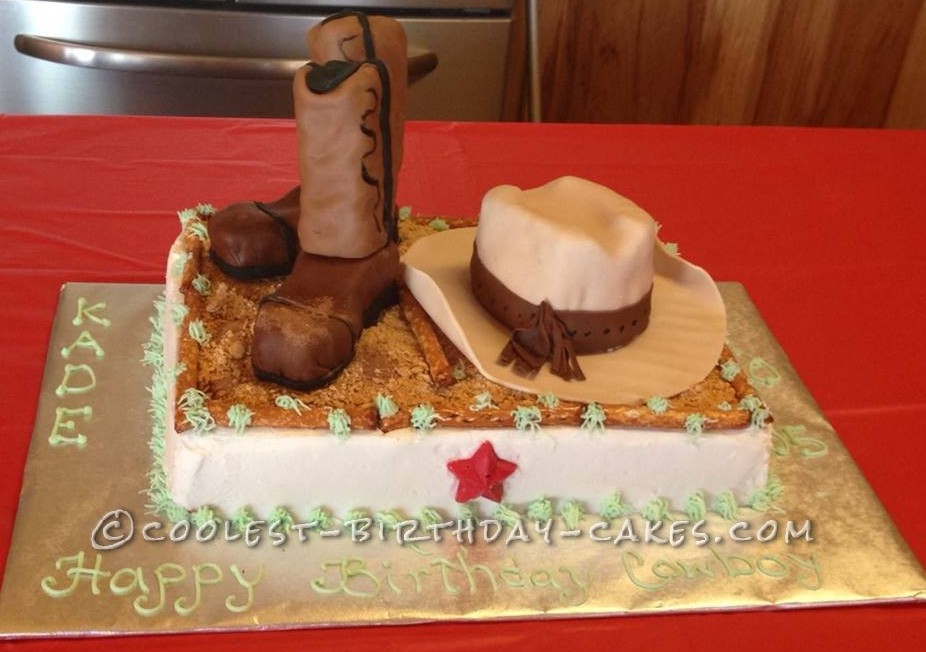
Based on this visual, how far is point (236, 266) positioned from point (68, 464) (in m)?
0.32

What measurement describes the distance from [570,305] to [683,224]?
818mm

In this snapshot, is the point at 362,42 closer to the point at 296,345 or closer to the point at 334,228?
the point at 334,228

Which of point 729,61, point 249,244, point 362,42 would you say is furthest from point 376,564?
point 729,61

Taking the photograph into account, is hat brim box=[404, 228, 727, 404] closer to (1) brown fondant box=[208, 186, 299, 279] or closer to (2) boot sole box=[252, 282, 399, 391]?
(2) boot sole box=[252, 282, 399, 391]

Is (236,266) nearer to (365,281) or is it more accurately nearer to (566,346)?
(365,281)

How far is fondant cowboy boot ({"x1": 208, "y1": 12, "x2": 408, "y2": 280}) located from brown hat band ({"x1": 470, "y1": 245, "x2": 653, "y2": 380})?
0.72 feet

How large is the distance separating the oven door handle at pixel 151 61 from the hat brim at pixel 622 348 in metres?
1.23

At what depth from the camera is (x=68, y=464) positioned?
4.26 ft

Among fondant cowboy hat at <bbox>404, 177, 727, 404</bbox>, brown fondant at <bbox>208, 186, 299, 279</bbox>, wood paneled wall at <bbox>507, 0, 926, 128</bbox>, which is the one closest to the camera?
fondant cowboy hat at <bbox>404, 177, 727, 404</bbox>

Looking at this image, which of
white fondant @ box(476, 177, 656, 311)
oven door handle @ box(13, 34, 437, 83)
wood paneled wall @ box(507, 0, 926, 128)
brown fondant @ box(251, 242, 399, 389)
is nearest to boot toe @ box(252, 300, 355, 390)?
brown fondant @ box(251, 242, 399, 389)

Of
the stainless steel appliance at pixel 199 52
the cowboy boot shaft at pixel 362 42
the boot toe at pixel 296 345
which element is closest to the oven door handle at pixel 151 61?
the stainless steel appliance at pixel 199 52

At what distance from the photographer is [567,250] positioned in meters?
1.21

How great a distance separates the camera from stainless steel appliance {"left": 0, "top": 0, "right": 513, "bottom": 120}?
254 centimetres

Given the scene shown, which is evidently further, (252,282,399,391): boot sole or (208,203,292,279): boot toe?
(208,203,292,279): boot toe
